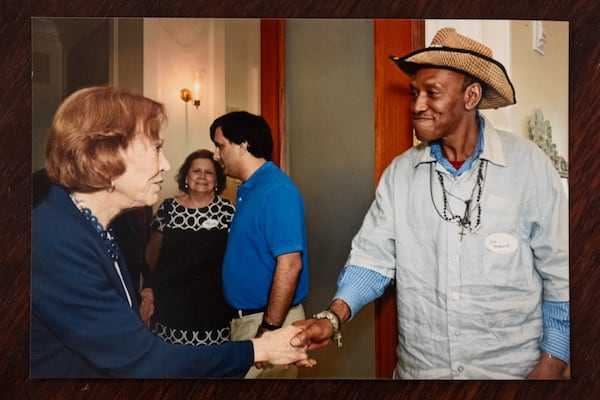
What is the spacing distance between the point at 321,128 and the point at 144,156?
0.61m

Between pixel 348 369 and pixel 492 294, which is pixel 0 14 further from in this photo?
pixel 492 294

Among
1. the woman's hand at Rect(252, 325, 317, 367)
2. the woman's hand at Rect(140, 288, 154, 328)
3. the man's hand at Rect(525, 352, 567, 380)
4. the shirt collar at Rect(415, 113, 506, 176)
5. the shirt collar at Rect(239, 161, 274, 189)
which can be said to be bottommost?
the man's hand at Rect(525, 352, 567, 380)

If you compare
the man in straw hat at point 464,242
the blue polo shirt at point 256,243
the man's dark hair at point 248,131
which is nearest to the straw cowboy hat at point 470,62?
the man in straw hat at point 464,242

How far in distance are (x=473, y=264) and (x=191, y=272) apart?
37.1 inches

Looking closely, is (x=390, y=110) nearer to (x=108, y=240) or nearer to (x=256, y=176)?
(x=256, y=176)

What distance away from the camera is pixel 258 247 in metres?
2.24

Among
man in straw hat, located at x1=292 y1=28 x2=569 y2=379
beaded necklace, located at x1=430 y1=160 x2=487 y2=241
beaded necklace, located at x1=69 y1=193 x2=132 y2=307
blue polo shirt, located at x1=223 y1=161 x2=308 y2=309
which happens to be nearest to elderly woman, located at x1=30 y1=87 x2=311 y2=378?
beaded necklace, located at x1=69 y1=193 x2=132 y2=307

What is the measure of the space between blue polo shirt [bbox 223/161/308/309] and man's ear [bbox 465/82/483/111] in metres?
0.69

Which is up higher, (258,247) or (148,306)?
(258,247)

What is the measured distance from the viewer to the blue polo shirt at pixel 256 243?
224cm

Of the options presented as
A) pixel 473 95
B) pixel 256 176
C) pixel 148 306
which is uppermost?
pixel 473 95

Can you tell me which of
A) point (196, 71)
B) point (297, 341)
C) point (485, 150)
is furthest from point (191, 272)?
point (485, 150)

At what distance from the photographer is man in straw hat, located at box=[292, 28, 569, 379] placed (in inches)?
87.7

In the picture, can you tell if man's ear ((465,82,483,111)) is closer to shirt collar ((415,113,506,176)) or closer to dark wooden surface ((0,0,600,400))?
shirt collar ((415,113,506,176))
